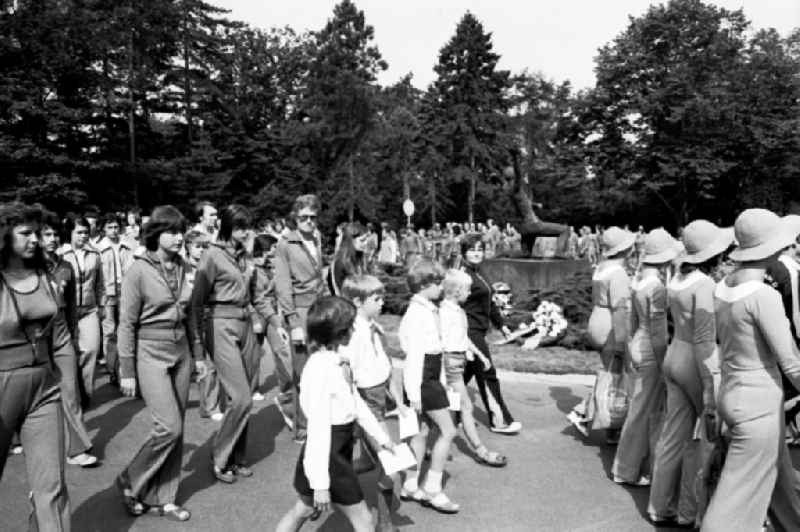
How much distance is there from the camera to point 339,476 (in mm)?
3449

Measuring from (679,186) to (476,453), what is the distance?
4178 centimetres

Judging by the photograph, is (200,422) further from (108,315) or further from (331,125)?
(331,125)

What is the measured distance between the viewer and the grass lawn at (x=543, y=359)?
917 centimetres

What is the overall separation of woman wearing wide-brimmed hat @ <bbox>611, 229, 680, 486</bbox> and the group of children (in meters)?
1.04

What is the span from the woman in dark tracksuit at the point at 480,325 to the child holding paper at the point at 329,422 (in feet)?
9.46

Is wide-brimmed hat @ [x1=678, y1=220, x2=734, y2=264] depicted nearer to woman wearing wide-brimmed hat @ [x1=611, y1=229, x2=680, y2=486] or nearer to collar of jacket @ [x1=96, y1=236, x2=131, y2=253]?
woman wearing wide-brimmed hat @ [x1=611, y1=229, x2=680, y2=486]

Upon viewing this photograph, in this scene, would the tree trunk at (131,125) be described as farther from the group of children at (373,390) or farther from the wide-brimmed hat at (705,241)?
the wide-brimmed hat at (705,241)

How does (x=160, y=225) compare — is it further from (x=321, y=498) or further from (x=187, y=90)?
(x=187, y=90)

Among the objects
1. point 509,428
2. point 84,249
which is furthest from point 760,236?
point 84,249

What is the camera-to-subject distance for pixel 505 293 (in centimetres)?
1358

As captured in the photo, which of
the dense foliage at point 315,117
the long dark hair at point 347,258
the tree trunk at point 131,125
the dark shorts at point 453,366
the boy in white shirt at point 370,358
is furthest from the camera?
the tree trunk at point 131,125

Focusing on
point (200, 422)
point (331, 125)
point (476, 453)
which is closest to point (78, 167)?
point (331, 125)

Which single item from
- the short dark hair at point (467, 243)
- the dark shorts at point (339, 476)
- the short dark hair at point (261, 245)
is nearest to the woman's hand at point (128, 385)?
the dark shorts at point (339, 476)

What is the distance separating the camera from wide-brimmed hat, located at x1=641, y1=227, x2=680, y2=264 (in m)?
5.12
